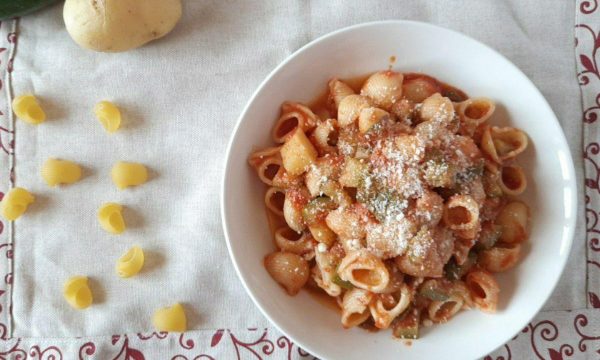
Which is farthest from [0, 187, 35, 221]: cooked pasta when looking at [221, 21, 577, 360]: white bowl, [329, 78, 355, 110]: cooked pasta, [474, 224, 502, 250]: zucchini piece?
[474, 224, 502, 250]: zucchini piece

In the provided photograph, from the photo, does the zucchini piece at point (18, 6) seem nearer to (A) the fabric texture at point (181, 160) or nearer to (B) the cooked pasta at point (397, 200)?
(A) the fabric texture at point (181, 160)

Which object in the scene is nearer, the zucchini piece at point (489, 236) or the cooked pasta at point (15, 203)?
the zucchini piece at point (489, 236)

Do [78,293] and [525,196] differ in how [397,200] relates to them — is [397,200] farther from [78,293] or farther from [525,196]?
[78,293]

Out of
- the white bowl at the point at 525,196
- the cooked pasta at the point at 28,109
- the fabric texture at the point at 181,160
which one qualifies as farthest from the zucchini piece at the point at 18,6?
the white bowl at the point at 525,196

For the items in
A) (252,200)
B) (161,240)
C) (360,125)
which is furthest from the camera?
(161,240)

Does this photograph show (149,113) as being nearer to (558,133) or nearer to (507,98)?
(507,98)

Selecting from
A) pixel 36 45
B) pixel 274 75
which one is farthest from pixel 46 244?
pixel 274 75
